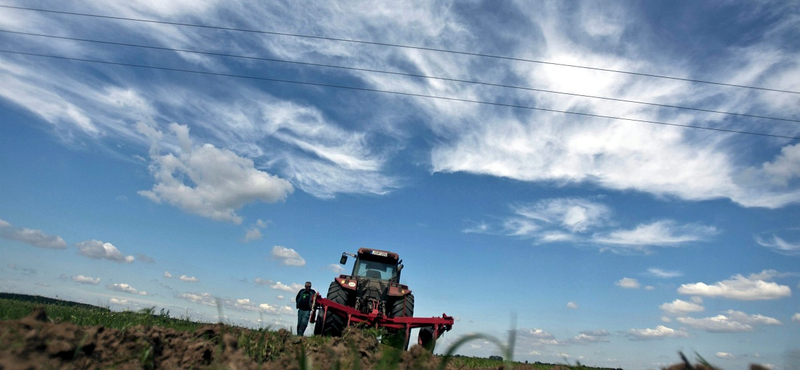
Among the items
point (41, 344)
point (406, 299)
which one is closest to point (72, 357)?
point (41, 344)

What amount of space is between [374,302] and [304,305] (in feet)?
8.71

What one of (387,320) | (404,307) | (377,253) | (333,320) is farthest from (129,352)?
(377,253)

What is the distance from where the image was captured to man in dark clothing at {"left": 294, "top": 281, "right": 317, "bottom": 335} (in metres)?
15.4

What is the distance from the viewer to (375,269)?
16.6 meters

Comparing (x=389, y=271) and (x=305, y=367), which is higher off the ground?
(x=389, y=271)

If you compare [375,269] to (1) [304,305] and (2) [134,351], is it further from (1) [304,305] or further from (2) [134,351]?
(2) [134,351]

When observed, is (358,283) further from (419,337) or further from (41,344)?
(41,344)

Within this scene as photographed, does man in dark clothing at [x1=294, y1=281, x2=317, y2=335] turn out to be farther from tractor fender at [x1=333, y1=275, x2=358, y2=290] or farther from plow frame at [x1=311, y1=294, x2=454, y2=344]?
plow frame at [x1=311, y1=294, x2=454, y2=344]

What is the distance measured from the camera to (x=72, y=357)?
2.83 m

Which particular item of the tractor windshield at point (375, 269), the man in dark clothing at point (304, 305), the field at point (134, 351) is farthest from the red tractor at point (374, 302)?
the field at point (134, 351)

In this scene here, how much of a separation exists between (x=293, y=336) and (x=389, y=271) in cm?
1112

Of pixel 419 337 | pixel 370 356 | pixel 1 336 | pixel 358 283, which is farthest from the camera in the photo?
pixel 358 283

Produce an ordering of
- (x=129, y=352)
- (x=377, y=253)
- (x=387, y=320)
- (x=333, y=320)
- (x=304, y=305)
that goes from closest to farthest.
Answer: (x=129, y=352), (x=387, y=320), (x=333, y=320), (x=304, y=305), (x=377, y=253)

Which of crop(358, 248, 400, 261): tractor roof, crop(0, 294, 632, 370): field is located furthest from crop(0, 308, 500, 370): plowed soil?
crop(358, 248, 400, 261): tractor roof
